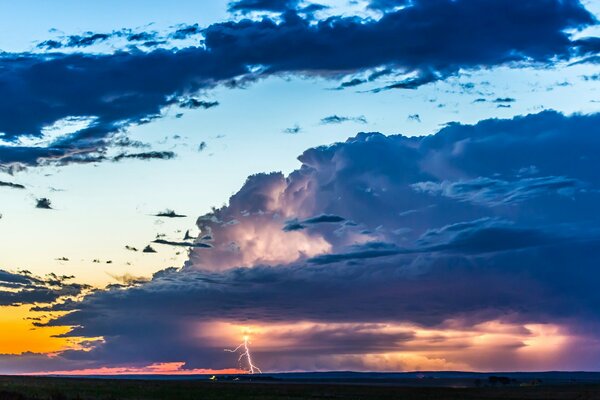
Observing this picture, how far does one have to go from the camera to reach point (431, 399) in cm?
10325

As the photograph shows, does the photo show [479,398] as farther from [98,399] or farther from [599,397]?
[98,399]

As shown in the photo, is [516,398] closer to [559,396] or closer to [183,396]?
[559,396]

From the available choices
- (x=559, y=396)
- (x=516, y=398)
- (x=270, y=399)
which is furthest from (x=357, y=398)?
(x=559, y=396)

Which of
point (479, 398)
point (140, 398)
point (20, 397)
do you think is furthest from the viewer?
point (479, 398)

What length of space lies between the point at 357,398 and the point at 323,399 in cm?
531

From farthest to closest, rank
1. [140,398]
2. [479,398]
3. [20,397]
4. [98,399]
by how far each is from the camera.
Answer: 1. [479,398]
2. [140,398]
3. [98,399]
4. [20,397]

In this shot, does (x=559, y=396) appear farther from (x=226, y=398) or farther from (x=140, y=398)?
(x=140, y=398)

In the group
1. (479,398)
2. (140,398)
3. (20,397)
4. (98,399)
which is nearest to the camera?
→ (20,397)

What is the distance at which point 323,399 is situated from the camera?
10238cm

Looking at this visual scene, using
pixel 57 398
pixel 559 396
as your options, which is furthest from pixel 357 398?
pixel 57 398

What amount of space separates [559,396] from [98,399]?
219 feet

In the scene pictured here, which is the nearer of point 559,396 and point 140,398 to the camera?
point 140,398

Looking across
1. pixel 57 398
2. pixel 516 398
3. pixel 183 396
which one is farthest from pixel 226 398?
pixel 516 398

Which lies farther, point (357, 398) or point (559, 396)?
point (559, 396)
